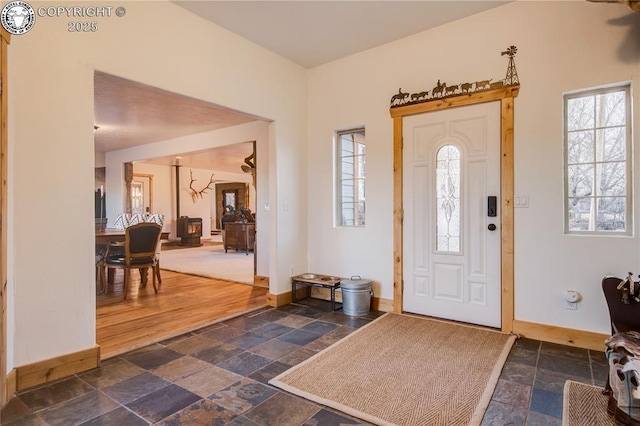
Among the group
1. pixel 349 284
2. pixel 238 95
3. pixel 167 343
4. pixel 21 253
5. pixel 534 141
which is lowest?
pixel 167 343

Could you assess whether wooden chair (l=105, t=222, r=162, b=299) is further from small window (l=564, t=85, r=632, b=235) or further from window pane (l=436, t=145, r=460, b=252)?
small window (l=564, t=85, r=632, b=235)

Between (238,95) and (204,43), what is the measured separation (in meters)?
0.55

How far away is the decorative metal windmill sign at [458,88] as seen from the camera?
10.1 ft

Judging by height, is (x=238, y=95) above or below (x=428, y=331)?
above

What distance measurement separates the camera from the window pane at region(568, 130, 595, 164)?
280 cm

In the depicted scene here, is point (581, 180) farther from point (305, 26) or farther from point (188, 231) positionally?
point (188, 231)

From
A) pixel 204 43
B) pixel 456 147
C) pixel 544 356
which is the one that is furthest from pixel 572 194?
pixel 204 43

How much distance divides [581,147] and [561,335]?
1542 mm

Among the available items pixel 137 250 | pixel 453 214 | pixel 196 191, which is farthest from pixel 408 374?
pixel 196 191

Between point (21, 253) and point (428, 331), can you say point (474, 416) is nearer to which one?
point (428, 331)

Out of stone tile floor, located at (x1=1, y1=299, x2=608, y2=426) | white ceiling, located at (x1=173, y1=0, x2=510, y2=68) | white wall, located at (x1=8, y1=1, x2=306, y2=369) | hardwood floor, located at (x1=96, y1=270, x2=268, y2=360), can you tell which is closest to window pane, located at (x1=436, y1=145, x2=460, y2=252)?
stone tile floor, located at (x1=1, y1=299, x2=608, y2=426)

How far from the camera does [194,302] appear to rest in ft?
14.0

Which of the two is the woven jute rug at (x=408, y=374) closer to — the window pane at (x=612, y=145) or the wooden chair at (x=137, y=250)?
the window pane at (x=612, y=145)

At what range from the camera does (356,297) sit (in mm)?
3674
